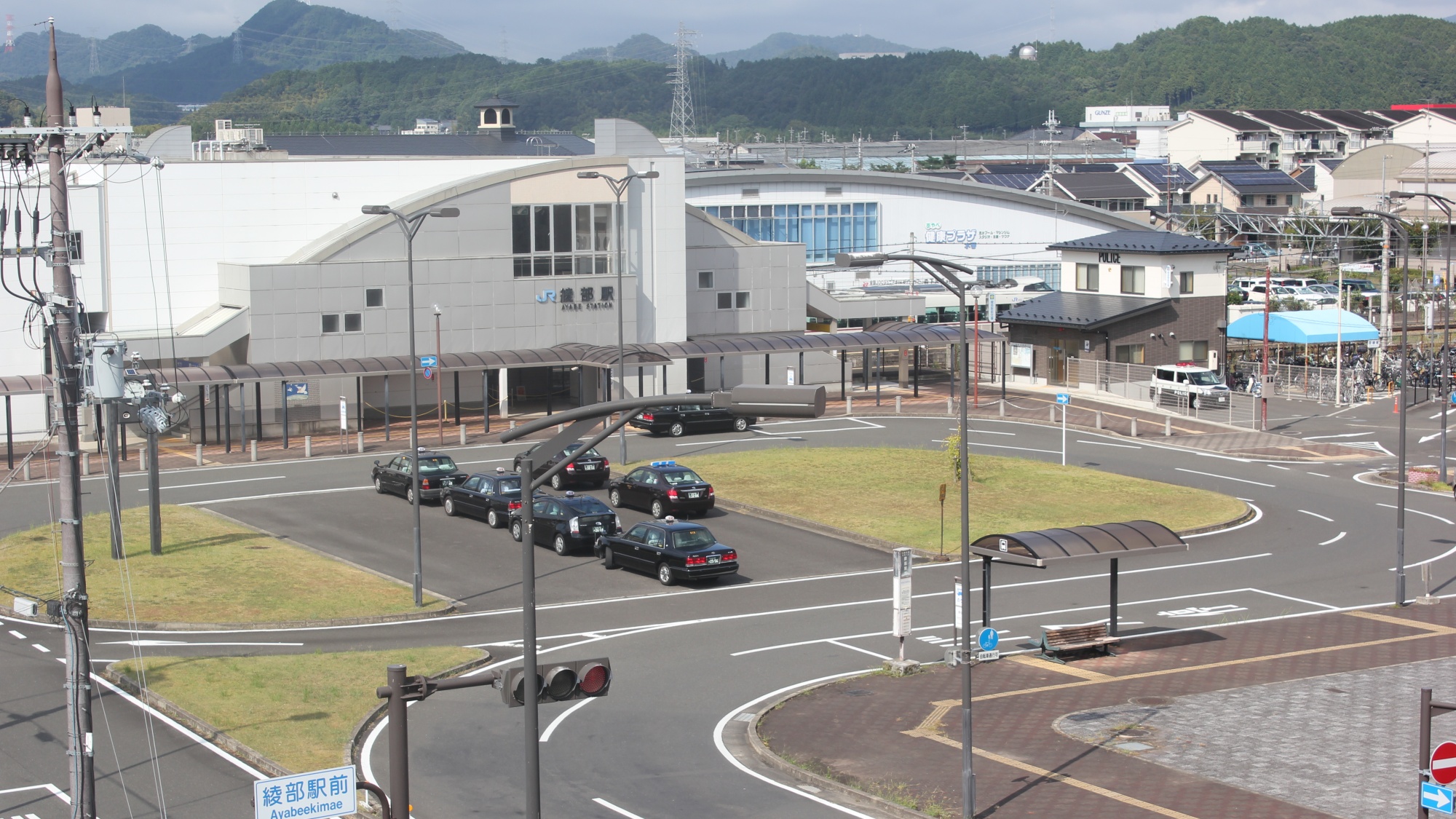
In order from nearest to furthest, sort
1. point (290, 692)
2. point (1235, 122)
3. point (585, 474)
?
point (290, 692)
point (585, 474)
point (1235, 122)

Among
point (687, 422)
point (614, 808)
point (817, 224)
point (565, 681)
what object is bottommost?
point (614, 808)

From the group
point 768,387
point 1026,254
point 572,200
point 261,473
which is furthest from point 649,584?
point 1026,254

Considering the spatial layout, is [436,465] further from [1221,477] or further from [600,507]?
[1221,477]

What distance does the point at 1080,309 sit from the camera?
6625 centimetres

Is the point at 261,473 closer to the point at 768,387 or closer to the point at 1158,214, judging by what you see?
the point at 768,387

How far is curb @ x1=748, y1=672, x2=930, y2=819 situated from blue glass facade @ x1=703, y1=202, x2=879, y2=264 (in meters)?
64.0

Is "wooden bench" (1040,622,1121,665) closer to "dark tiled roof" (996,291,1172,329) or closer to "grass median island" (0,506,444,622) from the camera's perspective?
"grass median island" (0,506,444,622)

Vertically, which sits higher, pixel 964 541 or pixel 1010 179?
pixel 1010 179

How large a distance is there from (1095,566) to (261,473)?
26448 millimetres

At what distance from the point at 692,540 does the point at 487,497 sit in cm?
766

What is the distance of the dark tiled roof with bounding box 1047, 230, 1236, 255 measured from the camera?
210 feet

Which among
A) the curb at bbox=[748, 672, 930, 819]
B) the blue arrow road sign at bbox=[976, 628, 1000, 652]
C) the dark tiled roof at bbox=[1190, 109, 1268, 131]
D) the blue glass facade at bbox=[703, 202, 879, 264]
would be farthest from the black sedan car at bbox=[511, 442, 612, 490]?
the dark tiled roof at bbox=[1190, 109, 1268, 131]

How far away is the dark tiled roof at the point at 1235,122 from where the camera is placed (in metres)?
155

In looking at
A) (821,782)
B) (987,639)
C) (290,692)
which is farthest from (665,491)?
(821,782)
